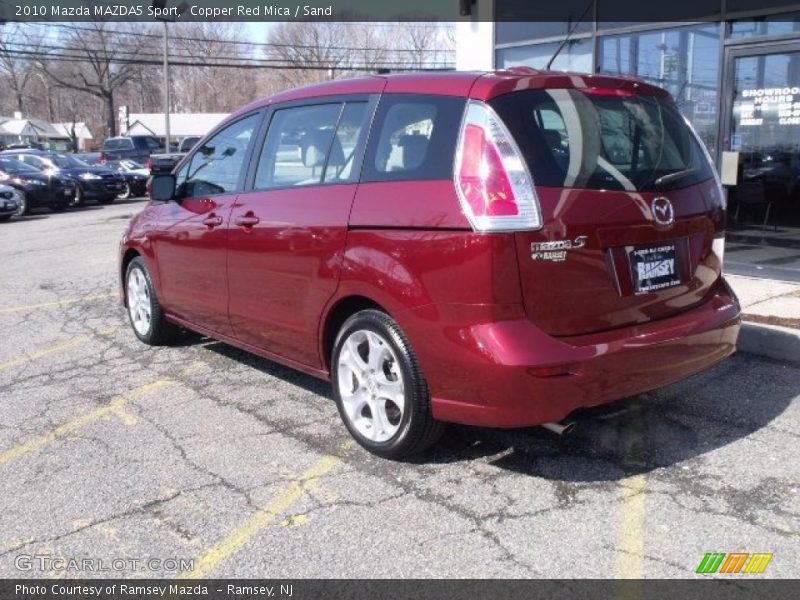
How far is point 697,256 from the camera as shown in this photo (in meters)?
3.75

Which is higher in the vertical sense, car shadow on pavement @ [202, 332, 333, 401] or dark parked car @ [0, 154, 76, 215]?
dark parked car @ [0, 154, 76, 215]

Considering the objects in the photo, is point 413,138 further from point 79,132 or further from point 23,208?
point 79,132

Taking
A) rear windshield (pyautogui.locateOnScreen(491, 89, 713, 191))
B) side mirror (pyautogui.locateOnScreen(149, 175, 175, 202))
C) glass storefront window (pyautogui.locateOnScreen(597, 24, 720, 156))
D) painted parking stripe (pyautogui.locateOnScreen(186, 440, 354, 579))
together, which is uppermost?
glass storefront window (pyautogui.locateOnScreen(597, 24, 720, 156))

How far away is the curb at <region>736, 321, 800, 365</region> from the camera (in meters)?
5.16

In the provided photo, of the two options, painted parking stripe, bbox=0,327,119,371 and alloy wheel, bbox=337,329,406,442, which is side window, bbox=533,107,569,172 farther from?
painted parking stripe, bbox=0,327,119,371

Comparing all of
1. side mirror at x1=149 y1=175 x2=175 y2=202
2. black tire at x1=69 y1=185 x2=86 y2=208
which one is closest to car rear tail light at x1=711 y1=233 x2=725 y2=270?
side mirror at x1=149 y1=175 x2=175 y2=202

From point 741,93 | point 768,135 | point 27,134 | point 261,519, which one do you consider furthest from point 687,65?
point 27,134

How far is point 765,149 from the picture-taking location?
9.00m

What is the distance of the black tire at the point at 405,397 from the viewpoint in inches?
136

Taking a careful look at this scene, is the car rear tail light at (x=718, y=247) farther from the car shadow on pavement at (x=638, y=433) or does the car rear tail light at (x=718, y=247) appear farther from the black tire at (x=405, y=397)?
the black tire at (x=405, y=397)

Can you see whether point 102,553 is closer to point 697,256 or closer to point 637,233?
point 637,233

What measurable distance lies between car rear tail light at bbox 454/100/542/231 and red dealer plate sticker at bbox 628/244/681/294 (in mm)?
591

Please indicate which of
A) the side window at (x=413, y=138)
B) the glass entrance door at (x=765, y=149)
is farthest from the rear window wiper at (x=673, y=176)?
the glass entrance door at (x=765, y=149)

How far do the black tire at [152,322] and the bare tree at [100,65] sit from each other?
56.7 meters
